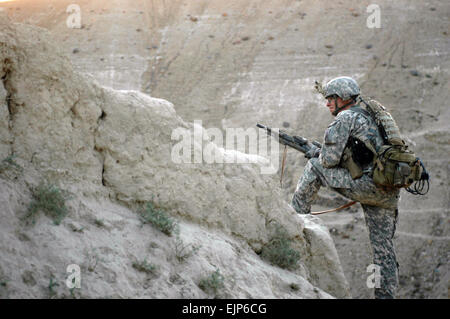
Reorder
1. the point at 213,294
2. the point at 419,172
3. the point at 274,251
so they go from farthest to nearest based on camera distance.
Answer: the point at 419,172 → the point at 274,251 → the point at 213,294

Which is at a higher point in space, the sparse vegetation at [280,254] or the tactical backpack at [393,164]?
the tactical backpack at [393,164]

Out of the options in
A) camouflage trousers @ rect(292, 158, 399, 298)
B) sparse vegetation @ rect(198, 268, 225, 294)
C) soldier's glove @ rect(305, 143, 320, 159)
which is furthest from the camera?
soldier's glove @ rect(305, 143, 320, 159)

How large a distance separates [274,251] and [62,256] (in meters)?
1.73

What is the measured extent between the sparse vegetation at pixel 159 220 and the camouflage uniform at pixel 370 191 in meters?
2.05

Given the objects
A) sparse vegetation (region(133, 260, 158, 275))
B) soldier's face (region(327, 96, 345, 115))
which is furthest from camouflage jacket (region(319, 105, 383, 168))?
sparse vegetation (region(133, 260, 158, 275))

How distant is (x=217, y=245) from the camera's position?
321 cm

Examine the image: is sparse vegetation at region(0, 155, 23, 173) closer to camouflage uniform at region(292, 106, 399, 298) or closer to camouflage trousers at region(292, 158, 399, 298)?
camouflage uniform at region(292, 106, 399, 298)

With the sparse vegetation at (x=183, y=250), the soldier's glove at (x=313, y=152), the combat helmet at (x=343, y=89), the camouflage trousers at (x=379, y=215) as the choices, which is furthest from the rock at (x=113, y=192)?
the soldier's glove at (x=313, y=152)

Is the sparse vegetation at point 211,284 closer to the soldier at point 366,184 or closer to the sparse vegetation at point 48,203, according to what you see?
the sparse vegetation at point 48,203

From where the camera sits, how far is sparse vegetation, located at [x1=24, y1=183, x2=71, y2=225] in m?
2.54

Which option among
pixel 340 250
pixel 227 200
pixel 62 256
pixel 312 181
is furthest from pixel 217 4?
pixel 62 256

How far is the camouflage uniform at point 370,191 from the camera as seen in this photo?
4340 millimetres

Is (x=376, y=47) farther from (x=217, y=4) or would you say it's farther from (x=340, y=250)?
(x=340, y=250)

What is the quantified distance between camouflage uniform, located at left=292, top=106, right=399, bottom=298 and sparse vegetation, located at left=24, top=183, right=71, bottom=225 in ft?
8.81
